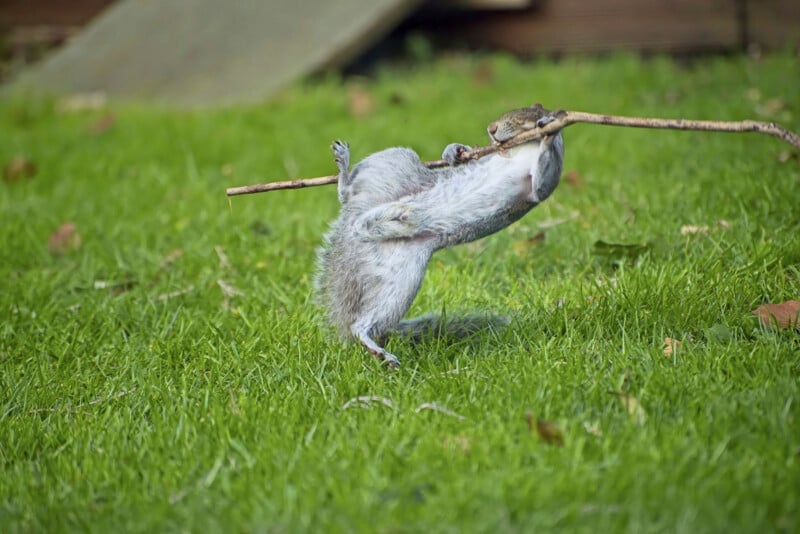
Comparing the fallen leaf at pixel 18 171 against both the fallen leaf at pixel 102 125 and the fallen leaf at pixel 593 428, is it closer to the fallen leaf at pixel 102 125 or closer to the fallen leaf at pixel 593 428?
the fallen leaf at pixel 102 125

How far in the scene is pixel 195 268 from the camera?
11.4 feet

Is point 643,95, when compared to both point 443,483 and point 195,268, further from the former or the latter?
point 443,483

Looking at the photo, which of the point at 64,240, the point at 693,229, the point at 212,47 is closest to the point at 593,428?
the point at 693,229

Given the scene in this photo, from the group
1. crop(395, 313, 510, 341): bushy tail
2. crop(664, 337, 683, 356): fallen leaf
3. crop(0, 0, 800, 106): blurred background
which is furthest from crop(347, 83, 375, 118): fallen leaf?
crop(664, 337, 683, 356): fallen leaf

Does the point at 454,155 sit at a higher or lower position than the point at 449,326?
higher

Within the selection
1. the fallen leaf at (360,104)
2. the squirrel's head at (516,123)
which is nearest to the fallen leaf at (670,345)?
the squirrel's head at (516,123)

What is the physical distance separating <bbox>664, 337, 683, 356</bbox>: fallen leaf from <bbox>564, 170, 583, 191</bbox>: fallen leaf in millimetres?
1799

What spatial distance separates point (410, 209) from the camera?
229cm

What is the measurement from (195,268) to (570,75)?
3.23 metres

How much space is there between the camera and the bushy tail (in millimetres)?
2529

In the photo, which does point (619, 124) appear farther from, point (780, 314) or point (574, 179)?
point (574, 179)

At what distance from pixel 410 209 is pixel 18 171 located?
337cm

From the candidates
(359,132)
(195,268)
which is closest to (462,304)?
(195,268)

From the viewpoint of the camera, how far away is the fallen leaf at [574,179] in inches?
162
